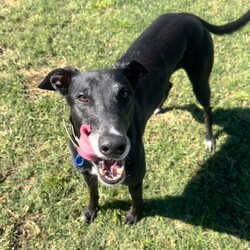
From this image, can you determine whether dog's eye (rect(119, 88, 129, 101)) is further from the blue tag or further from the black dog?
the blue tag

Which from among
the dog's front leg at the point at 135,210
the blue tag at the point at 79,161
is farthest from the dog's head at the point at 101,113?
the dog's front leg at the point at 135,210

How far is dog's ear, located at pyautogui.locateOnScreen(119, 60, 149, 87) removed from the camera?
3.54 m

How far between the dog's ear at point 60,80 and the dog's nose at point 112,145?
88 cm

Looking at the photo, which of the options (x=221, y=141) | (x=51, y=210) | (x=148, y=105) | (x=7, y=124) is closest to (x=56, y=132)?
(x=7, y=124)

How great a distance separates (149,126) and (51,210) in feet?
6.05

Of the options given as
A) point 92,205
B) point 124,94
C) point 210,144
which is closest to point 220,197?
point 210,144

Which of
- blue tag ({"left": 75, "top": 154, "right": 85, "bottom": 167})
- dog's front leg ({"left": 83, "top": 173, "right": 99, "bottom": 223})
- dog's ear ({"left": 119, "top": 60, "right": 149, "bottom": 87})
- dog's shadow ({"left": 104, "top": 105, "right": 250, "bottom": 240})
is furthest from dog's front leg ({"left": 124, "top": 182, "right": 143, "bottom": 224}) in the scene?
dog's ear ({"left": 119, "top": 60, "right": 149, "bottom": 87})

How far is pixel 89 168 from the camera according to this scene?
3.65 m

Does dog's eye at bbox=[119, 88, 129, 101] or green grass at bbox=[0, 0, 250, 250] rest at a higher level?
dog's eye at bbox=[119, 88, 129, 101]

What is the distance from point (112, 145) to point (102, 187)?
1975mm

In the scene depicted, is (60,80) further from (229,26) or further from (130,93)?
(229,26)

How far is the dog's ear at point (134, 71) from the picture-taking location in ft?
11.6

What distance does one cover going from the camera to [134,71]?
364cm

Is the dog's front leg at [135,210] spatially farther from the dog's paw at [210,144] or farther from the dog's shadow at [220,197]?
Answer: the dog's paw at [210,144]
